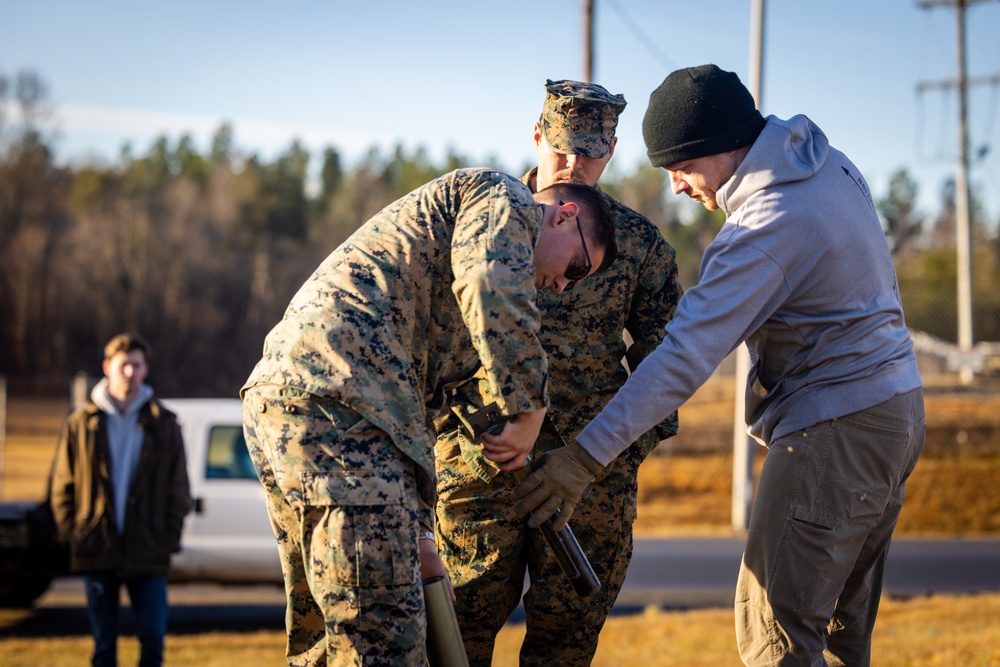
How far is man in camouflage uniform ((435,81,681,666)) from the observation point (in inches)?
142

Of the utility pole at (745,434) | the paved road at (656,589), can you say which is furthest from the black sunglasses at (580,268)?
the utility pole at (745,434)

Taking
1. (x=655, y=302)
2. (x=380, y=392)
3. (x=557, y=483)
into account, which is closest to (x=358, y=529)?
(x=380, y=392)

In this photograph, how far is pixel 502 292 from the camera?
2.66 metres

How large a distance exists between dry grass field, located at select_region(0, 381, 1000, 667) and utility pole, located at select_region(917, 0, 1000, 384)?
213cm

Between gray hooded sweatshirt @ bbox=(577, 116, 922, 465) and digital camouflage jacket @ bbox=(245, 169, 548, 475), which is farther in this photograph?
gray hooded sweatshirt @ bbox=(577, 116, 922, 465)

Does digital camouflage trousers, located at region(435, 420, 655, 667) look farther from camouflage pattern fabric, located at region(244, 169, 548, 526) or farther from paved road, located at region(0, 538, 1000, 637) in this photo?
paved road, located at region(0, 538, 1000, 637)

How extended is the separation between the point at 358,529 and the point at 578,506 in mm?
1230

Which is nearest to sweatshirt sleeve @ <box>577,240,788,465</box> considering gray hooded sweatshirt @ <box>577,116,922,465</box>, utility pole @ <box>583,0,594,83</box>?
gray hooded sweatshirt @ <box>577,116,922,465</box>

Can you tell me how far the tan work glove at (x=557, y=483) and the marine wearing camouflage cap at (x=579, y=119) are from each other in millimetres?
1196

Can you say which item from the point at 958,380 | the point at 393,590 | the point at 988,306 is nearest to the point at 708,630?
the point at 393,590

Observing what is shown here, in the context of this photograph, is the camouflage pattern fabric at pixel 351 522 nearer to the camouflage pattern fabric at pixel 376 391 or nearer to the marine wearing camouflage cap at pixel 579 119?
the camouflage pattern fabric at pixel 376 391

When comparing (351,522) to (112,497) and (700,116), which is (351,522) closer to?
(700,116)

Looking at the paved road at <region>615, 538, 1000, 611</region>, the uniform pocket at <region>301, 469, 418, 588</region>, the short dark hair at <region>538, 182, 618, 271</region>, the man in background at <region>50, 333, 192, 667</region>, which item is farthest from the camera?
the paved road at <region>615, 538, 1000, 611</region>

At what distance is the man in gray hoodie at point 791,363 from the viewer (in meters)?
2.98
